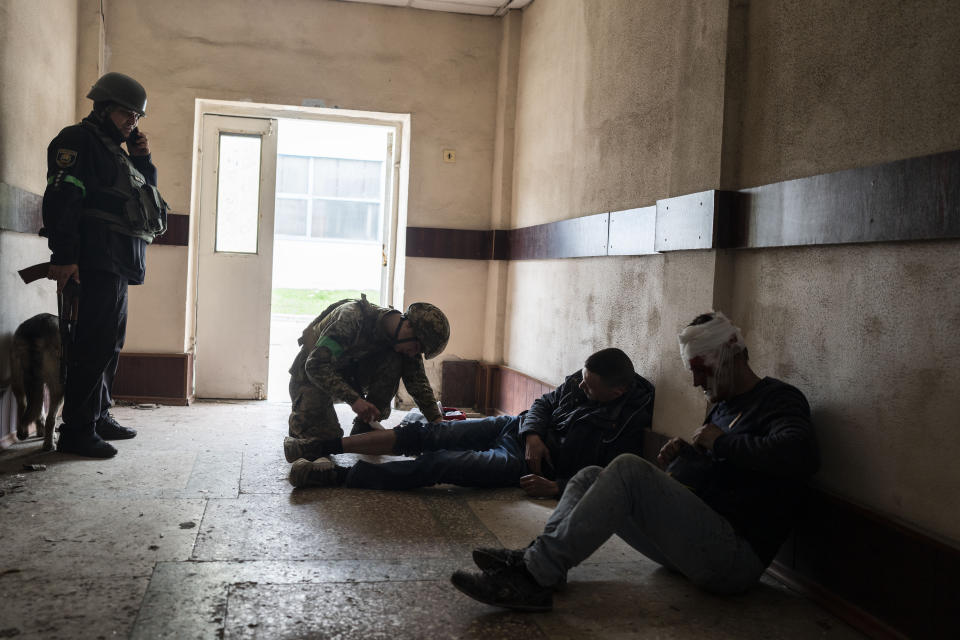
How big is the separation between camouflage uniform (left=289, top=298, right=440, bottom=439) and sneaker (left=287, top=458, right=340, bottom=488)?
40 cm

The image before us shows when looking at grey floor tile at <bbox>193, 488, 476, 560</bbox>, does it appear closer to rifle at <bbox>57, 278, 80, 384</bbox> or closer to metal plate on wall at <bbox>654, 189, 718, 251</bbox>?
rifle at <bbox>57, 278, 80, 384</bbox>

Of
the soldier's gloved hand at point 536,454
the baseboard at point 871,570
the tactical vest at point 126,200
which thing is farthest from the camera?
the tactical vest at point 126,200

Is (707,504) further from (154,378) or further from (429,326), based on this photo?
(154,378)

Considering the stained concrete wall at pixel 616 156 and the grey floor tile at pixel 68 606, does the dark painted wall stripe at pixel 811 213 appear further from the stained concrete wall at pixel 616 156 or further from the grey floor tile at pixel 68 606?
the grey floor tile at pixel 68 606

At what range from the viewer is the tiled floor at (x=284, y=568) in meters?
2.13

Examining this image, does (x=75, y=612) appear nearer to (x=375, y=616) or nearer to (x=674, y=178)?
(x=375, y=616)

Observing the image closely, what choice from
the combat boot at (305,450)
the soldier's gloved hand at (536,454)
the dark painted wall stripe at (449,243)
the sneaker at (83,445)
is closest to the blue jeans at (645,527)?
the soldier's gloved hand at (536,454)

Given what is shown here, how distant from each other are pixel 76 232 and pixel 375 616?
262 cm

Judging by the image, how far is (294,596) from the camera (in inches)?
90.4

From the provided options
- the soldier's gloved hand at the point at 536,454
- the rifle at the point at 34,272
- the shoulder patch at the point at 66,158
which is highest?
the shoulder patch at the point at 66,158

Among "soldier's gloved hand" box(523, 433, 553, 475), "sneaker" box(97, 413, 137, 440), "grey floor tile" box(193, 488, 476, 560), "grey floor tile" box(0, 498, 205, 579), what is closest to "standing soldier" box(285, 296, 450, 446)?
"grey floor tile" box(193, 488, 476, 560)

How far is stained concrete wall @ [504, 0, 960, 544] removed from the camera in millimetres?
2082

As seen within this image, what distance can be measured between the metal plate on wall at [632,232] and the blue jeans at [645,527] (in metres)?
1.43

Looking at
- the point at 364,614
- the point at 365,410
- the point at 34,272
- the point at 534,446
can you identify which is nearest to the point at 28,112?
the point at 34,272
